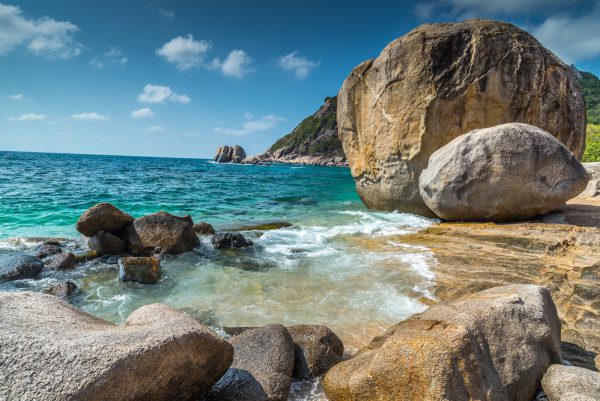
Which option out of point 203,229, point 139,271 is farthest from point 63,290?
point 203,229

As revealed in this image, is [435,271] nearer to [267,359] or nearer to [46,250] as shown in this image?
[267,359]

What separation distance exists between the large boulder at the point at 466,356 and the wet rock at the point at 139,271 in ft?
17.6

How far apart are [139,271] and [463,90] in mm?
12958

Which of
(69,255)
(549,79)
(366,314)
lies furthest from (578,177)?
(69,255)

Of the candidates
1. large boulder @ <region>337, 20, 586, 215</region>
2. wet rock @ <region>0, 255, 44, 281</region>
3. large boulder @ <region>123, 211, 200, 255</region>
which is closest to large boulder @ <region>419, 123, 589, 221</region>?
large boulder @ <region>337, 20, 586, 215</region>

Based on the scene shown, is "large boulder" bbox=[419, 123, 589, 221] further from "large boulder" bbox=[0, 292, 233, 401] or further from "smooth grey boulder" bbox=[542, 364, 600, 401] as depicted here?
"large boulder" bbox=[0, 292, 233, 401]

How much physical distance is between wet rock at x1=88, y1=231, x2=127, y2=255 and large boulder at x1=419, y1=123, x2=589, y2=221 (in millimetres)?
10502

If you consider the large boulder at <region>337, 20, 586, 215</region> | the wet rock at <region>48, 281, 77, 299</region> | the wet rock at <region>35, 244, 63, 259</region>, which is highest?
the large boulder at <region>337, 20, 586, 215</region>

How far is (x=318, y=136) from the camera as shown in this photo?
117 meters

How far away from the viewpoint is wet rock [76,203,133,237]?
30.6 ft

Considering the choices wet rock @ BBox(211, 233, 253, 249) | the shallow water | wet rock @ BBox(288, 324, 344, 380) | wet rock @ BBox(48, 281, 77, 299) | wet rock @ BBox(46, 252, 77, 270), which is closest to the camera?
wet rock @ BBox(288, 324, 344, 380)

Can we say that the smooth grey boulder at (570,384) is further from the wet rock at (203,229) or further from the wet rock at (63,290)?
the wet rock at (203,229)

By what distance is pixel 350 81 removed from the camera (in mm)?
16938

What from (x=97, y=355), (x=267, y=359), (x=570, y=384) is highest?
(x=97, y=355)
